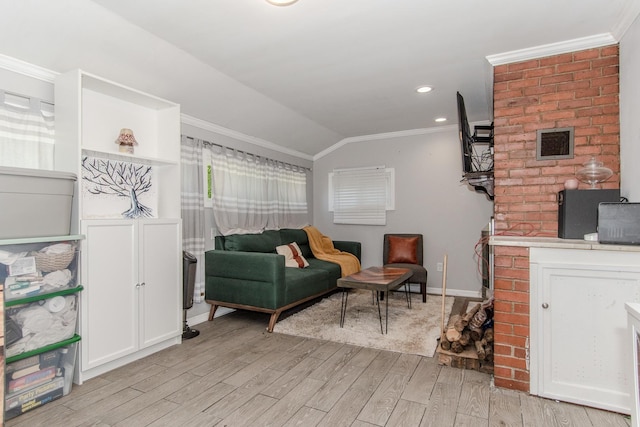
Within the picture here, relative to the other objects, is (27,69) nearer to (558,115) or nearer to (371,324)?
(371,324)

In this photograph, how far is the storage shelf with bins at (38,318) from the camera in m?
2.07

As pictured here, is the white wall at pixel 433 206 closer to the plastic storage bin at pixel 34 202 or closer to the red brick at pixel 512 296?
the red brick at pixel 512 296

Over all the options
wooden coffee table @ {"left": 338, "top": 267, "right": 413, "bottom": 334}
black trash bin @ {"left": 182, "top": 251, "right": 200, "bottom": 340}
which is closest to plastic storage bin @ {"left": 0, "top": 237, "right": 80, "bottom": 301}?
black trash bin @ {"left": 182, "top": 251, "right": 200, "bottom": 340}

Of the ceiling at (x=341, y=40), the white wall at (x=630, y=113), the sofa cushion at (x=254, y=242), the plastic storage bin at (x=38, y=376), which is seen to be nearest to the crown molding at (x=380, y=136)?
the ceiling at (x=341, y=40)

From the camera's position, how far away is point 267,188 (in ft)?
16.5

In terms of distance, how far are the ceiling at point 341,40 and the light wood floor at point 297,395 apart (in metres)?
2.33

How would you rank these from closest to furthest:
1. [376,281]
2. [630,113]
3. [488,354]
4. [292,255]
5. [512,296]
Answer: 1. [630,113]
2. [512,296]
3. [488,354]
4. [376,281]
5. [292,255]

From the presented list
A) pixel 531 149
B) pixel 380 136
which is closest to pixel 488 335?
pixel 531 149

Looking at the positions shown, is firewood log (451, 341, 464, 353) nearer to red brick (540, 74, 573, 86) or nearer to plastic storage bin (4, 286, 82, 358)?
red brick (540, 74, 573, 86)

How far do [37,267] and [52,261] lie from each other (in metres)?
0.08

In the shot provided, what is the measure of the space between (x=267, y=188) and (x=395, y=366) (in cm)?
307

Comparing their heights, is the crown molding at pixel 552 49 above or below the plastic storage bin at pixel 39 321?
above

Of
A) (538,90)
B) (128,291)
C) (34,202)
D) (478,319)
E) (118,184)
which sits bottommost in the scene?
(478,319)

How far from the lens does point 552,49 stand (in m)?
2.58
